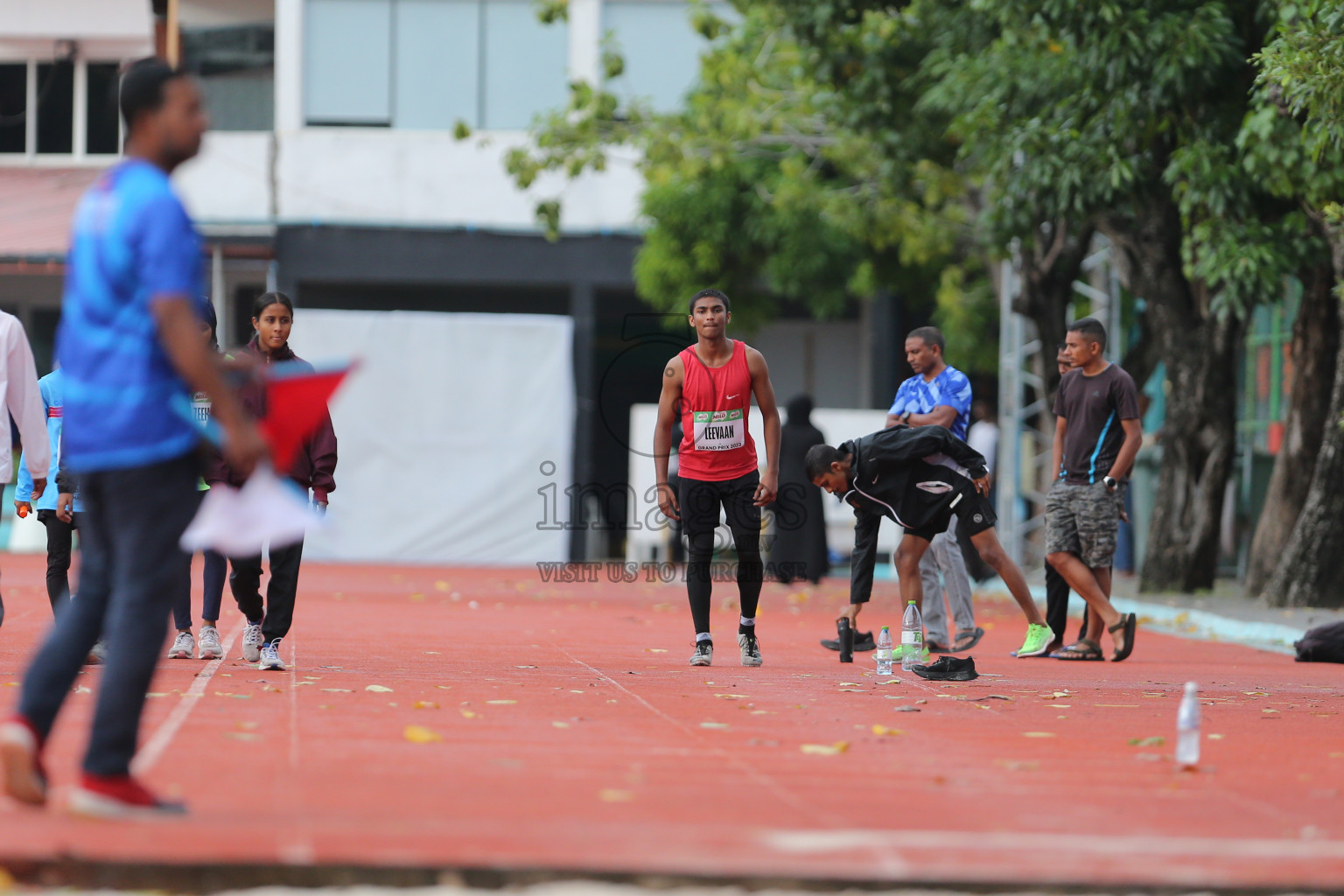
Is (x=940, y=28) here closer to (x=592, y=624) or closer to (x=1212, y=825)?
(x=592, y=624)

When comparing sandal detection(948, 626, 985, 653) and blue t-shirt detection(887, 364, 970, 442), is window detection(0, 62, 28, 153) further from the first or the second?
sandal detection(948, 626, 985, 653)

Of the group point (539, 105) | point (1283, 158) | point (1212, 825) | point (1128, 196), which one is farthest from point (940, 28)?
point (1212, 825)

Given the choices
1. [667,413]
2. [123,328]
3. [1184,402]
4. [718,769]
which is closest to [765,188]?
[1184,402]

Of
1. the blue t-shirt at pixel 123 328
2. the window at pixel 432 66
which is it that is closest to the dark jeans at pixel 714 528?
the blue t-shirt at pixel 123 328

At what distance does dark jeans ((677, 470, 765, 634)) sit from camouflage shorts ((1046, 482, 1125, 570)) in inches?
87.5

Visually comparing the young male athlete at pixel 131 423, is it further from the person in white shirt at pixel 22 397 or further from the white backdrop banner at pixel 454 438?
the white backdrop banner at pixel 454 438

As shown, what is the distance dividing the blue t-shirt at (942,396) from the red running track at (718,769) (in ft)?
4.87

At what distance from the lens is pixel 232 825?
455 centimetres

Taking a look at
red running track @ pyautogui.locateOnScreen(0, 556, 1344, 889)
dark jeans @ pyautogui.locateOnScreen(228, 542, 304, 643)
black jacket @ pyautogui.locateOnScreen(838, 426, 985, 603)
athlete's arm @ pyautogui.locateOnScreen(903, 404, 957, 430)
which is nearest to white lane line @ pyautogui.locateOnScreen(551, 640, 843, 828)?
red running track @ pyautogui.locateOnScreen(0, 556, 1344, 889)

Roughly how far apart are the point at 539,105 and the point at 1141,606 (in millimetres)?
13851

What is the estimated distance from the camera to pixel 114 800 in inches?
181

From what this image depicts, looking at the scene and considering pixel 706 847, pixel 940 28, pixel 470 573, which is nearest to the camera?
pixel 706 847

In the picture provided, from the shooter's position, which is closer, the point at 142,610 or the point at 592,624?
the point at 142,610

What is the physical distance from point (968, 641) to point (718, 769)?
516 centimetres
